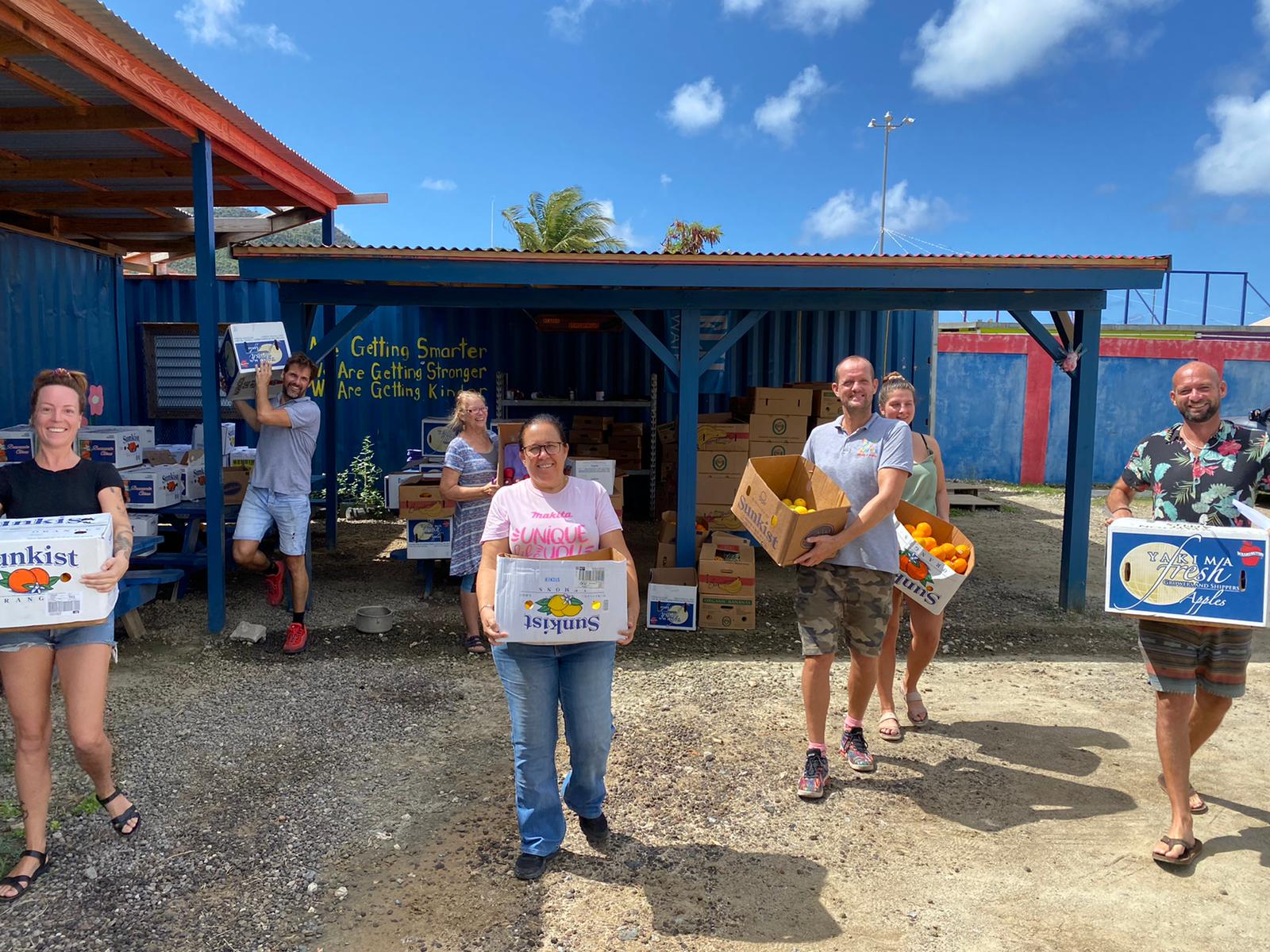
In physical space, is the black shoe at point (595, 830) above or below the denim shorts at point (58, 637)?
below

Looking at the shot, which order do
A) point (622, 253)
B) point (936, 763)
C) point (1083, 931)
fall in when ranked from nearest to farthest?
1. point (1083, 931)
2. point (936, 763)
3. point (622, 253)

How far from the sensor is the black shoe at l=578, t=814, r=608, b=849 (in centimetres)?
326

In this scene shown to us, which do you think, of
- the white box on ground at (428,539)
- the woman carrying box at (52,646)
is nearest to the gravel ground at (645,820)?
the woman carrying box at (52,646)

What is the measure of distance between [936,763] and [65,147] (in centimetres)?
694

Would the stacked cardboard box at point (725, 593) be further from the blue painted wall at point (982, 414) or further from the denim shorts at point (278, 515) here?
the blue painted wall at point (982, 414)

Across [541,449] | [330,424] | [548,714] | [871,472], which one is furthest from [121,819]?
[330,424]

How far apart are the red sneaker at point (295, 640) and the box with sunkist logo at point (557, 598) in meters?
3.20

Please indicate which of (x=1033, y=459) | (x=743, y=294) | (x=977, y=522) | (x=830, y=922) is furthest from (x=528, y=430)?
(x=1033, y=459)

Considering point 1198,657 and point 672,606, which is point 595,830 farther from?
point 672,606

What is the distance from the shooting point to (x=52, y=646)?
2.93 meters

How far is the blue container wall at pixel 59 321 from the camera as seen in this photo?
731 centimetres

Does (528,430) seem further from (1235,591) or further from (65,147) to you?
(65,147)

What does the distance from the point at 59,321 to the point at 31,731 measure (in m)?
6.60

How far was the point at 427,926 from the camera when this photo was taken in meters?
2.81
